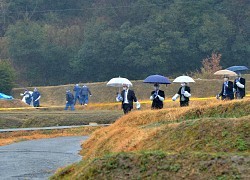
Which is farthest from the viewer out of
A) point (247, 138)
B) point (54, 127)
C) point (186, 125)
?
point (54, 127)

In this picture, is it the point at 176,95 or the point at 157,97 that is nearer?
the point at 157,97

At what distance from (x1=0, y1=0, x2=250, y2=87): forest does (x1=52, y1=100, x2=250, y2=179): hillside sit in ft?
153

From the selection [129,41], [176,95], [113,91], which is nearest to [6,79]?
[113,91]

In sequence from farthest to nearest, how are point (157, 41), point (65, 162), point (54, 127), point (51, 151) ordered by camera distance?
point (157, 41), point (54, 127), point (51, 151), point (65, 162)

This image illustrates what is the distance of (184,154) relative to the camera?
10.4 m

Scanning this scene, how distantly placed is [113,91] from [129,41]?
7.79 m

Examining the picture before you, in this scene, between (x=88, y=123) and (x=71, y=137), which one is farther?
(x=88, y=123)

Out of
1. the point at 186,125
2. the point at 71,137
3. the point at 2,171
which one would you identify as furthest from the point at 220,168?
the point at 71,137

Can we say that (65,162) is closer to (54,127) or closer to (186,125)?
(186,125)

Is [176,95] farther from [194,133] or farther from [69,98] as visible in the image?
[69,98]

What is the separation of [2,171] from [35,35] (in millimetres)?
52083

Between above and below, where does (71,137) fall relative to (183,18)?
below

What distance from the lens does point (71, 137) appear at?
25234mm

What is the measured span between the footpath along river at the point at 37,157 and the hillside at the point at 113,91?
30.7 m
